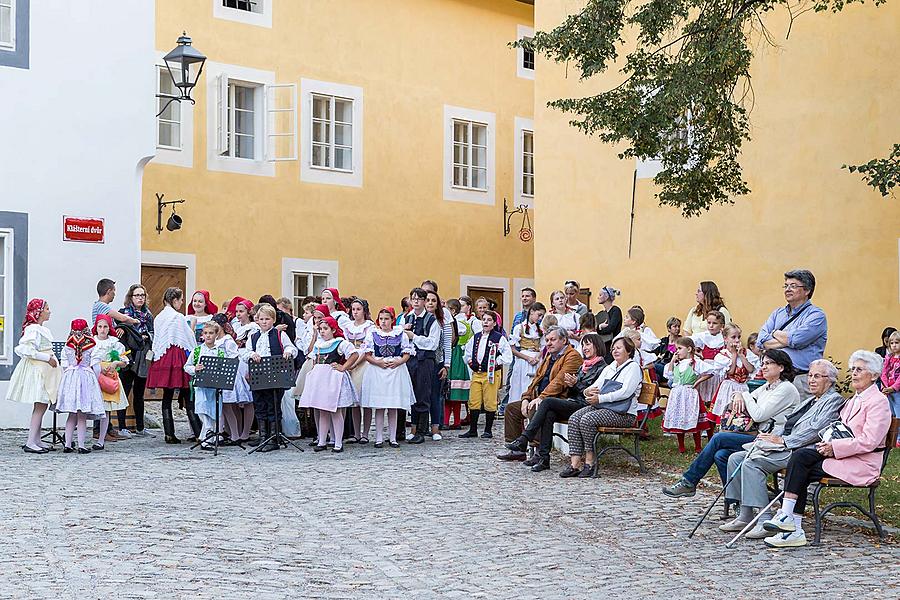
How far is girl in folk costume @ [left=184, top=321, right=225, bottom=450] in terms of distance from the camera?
47.5ft

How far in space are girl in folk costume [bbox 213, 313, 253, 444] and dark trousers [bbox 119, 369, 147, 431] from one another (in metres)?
1.43

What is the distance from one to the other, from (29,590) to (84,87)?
11.1 meters

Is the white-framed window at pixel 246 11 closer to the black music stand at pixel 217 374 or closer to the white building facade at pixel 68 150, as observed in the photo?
the white building facade at pixel 68 150

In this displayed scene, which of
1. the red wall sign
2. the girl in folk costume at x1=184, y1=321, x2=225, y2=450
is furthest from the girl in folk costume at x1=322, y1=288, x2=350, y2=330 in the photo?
the red wall sign

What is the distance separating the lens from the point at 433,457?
1398 cm

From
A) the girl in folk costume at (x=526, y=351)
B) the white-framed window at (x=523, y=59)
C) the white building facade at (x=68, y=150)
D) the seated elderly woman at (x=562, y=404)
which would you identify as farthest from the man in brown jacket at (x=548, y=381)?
the white-framed window at (x=523, y=59)

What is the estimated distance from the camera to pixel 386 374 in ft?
48.4

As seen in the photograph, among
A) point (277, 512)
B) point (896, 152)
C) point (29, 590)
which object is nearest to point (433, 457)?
point (277, 512)

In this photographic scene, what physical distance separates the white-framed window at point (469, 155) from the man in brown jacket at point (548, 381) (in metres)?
12.3

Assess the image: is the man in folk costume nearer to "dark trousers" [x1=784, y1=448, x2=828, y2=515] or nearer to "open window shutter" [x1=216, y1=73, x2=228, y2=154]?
"dark trousers" [x1=784, y1=448, x2=828, y2=515]

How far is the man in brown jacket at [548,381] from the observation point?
13.2 meters

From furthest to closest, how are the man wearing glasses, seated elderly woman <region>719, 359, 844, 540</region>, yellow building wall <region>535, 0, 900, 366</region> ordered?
yellow building wall <region>535, 0, 900, 366</region> → the man wearing glasses → seated elderly woman <region>719, 359, 844, 540</region>

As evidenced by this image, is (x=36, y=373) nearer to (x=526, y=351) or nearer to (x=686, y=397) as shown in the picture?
(x=526, y=351)

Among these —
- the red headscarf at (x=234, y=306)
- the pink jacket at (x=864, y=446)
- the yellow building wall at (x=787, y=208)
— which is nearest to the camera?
the pink jacket at (x=864, y=446)
